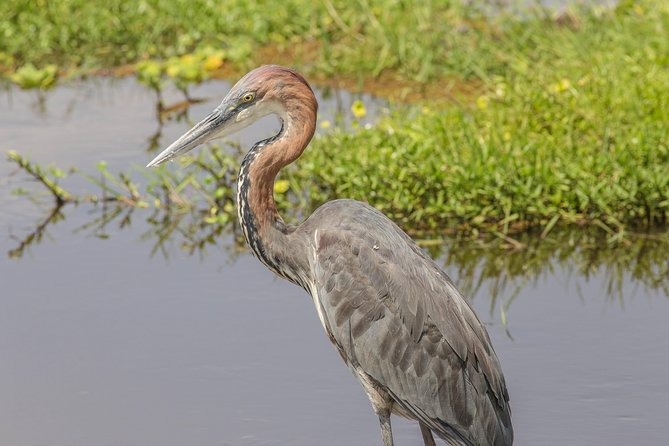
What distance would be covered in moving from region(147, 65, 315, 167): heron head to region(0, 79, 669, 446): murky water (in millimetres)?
1057

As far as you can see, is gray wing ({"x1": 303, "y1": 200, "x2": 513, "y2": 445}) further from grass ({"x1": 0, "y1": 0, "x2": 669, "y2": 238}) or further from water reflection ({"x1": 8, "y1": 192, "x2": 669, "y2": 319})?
grass ({"x1": 0, "y1": 0, "x2": 669, "y2": 238})

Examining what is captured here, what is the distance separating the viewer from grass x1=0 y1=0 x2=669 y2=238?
716 centimetres

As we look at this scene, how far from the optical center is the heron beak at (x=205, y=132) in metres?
5.08

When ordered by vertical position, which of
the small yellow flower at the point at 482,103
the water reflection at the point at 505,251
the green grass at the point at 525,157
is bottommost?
the water reflection at the point at 505,251

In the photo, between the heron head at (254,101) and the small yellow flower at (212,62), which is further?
the small yellow flower at (212,62)

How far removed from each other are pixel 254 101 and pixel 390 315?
927mm

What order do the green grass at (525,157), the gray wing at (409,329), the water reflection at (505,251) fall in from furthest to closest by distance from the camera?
the green grass at (525,157) < the water reflection at (505,251) < the gray wing at (409,329)

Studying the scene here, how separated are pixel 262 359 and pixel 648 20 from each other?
16.2ft

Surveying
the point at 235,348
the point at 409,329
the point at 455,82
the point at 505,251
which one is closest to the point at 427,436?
the point at 409,329

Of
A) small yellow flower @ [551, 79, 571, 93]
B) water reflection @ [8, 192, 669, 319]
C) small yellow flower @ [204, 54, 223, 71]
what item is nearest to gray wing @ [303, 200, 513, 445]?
water reflection @ [8, 192, 669, 319]

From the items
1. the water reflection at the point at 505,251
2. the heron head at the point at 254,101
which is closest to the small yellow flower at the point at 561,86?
the water reflection at the point at 505,251

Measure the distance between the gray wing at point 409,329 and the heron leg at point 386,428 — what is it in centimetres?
7

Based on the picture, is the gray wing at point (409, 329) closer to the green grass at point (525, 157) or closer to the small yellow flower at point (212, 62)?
the green grass at point (525, 157)

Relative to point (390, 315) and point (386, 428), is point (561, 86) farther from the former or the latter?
point (386, 428)
